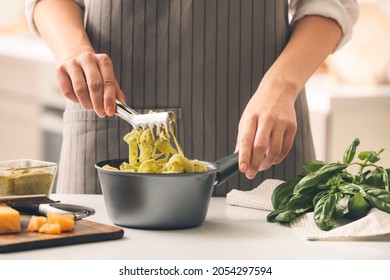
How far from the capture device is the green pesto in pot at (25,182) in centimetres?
145

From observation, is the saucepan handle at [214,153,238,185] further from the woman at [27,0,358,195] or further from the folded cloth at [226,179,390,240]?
the woman at [27,0,358,195]

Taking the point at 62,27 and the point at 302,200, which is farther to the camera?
the point at 62,27

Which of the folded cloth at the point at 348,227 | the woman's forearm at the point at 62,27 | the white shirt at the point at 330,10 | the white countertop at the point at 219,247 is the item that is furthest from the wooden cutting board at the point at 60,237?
the white shirt at the point at 330,10

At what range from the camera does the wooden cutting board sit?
45.5 inches

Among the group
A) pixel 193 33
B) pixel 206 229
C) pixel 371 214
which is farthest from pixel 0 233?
pixel 193 33

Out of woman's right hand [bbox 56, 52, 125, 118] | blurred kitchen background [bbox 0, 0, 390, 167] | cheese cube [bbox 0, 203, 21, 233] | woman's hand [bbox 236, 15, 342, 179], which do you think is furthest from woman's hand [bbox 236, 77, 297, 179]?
blurred kitchen background [bbox 0, 0, 390, 167]

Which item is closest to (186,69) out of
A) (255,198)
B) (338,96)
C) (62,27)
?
(62,27)

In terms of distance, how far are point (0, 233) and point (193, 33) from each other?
734mm

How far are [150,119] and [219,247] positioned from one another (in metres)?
0.27

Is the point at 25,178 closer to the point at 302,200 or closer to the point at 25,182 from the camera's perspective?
the point at 25,182

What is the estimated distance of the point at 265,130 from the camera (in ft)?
4.47

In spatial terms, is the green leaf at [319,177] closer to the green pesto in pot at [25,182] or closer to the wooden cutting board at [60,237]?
the wooden cutting board at [60,237]
